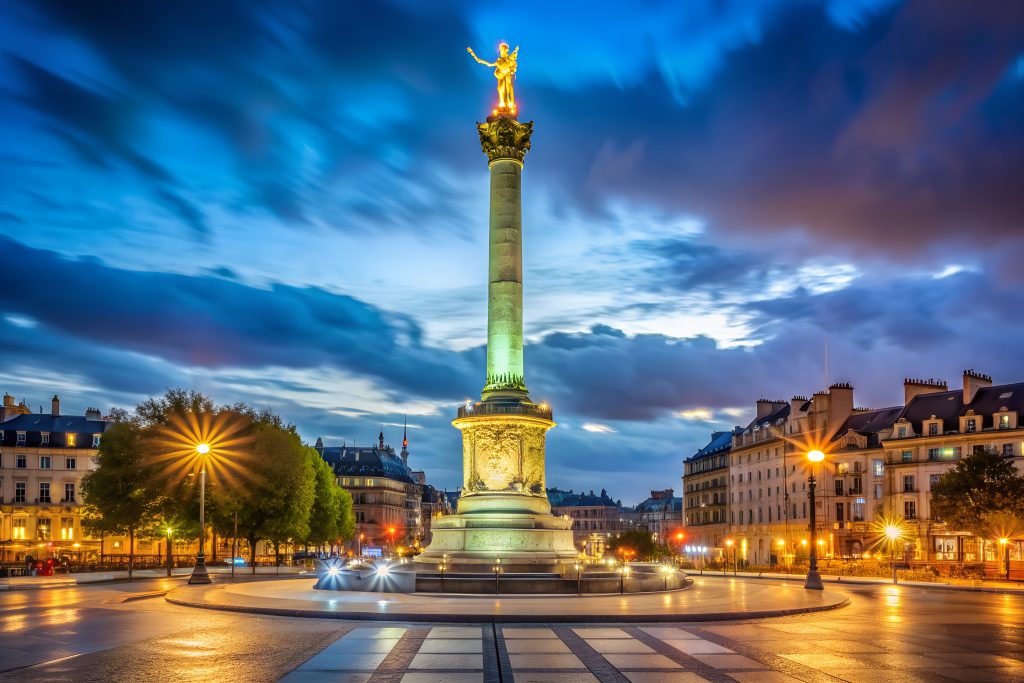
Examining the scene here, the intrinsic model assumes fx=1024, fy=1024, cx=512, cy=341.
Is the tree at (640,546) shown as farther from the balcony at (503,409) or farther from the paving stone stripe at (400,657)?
the paving stone stripe at (400,657)

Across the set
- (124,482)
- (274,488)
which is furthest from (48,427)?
(124,482)

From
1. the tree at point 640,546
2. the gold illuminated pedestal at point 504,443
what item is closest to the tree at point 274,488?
the gold illuminated pedestal at point 504,443

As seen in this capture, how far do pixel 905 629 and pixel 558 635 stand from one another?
895cm

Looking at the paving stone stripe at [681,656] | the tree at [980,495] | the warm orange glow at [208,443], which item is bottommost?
the paving stone stripe at [681,656]

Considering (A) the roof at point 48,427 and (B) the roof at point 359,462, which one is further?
(B) the roof at point 359,462

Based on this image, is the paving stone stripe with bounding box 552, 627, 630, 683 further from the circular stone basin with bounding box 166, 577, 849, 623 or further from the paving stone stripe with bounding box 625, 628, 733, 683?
the circular stone basin with bounding box 166, 577, 849, 623

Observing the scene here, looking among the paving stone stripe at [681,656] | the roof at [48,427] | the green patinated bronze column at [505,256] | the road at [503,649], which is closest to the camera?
the paving stone stripe at [681,656]

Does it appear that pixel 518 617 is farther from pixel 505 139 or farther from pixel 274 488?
pixel 274 488

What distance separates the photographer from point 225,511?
210 ft

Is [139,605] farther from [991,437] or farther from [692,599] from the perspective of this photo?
[991,437]

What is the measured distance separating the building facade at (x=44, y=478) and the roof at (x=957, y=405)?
82.1 m

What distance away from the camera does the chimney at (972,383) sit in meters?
87.4

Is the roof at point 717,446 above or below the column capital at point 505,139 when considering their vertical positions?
below

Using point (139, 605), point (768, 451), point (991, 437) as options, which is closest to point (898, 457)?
point (991, 437)
